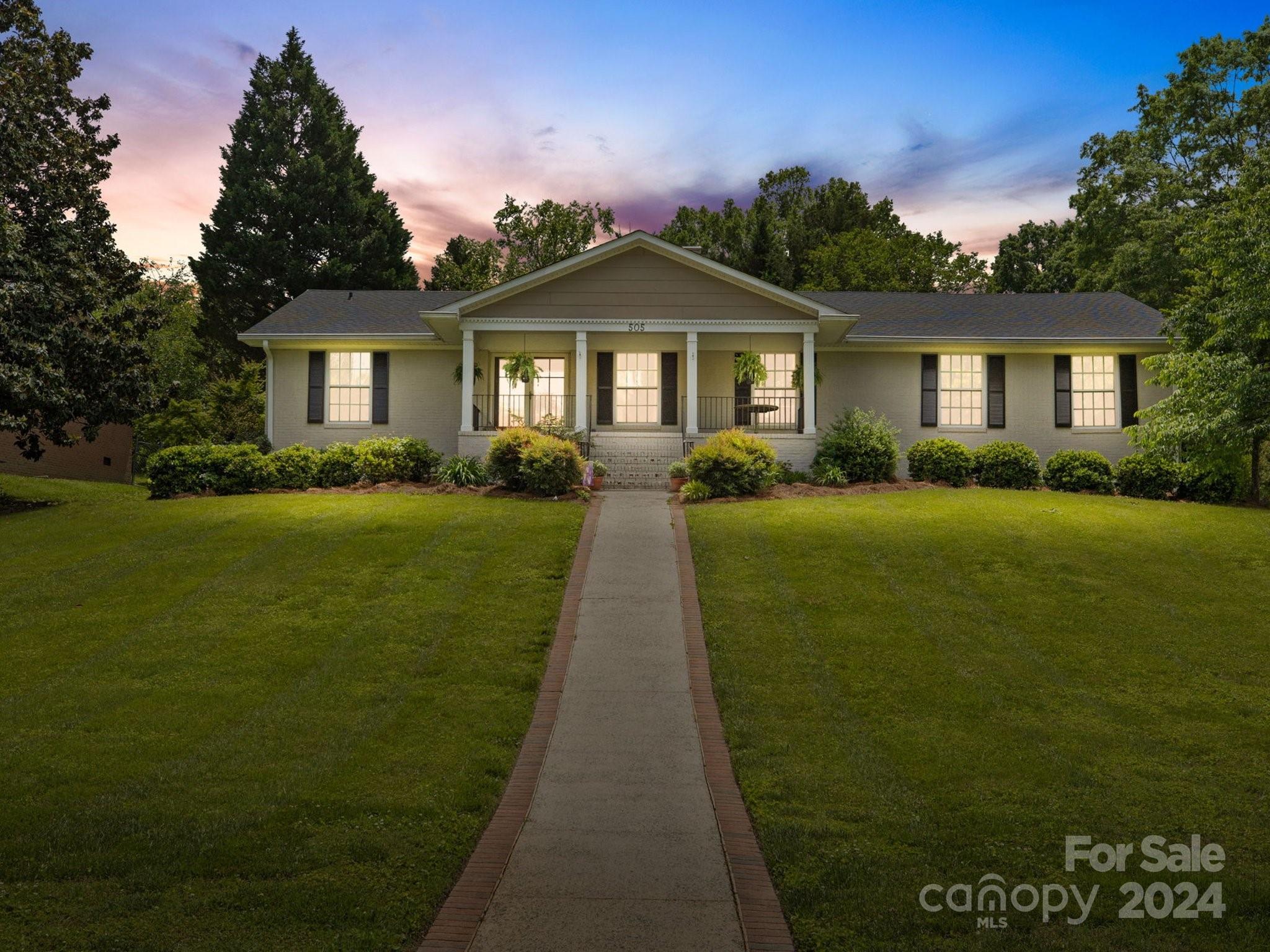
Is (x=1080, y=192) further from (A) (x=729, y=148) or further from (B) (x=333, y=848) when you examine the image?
(B) (x=333, y=848)

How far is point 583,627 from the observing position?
10281 millimetres

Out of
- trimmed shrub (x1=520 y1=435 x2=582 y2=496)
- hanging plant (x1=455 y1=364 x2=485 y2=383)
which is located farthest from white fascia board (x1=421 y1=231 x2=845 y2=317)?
trimmed shrub (x1=520 y1=435 x2=582 y2=496)

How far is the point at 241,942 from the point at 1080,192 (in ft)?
130

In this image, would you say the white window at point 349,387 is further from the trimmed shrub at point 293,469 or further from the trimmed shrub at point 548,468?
the trimmed shrub at point 548,468

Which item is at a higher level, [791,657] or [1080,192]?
[1080,192]

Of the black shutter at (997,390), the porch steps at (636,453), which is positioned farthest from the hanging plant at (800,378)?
the black shutter at (997,390)

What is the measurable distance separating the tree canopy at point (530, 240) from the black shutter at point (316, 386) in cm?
2228

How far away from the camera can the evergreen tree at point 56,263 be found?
1620 centimetres

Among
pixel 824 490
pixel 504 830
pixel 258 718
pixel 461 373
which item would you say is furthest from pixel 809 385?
pixel 504 830

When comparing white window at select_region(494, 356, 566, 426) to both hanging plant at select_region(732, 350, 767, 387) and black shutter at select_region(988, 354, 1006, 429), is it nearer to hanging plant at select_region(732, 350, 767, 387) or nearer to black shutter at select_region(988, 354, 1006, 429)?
hanging plant at select_region(732, 350, 767, 387)

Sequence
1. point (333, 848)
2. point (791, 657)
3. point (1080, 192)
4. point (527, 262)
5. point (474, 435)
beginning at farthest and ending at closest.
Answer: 1. point (527, 262)
2. point (1080, 192)
3. point (474, 435)
4. point (791, 657)
5. point (333, 848)

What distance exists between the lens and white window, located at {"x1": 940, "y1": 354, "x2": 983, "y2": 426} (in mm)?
22344

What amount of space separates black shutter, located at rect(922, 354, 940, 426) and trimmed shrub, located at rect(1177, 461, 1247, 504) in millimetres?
5754

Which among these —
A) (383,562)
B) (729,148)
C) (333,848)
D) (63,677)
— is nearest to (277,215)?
(729,148)
